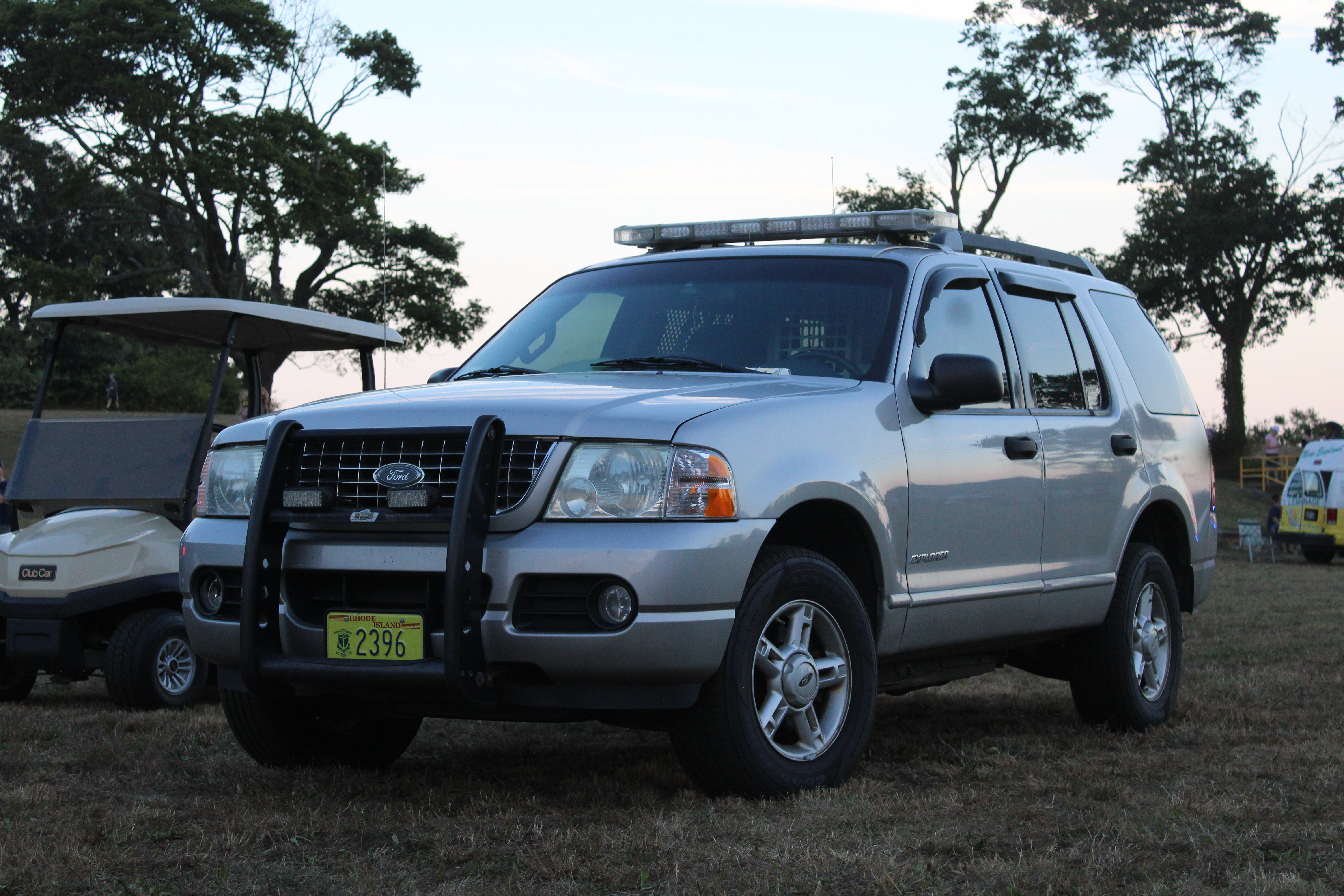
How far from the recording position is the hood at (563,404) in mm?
4605

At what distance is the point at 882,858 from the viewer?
4160 mm

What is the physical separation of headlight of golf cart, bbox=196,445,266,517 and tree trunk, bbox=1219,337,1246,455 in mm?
44887

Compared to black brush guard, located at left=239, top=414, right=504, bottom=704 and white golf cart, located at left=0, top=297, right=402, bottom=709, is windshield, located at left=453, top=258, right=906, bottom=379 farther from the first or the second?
white golf cart, located at left=0, top=297, right=402, bottom=709

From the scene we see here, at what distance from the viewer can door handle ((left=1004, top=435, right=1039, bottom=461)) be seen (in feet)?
19.8

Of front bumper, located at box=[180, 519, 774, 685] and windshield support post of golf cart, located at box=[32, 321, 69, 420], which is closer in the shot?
front bumper, located at box=[180, 519, 774, 685]

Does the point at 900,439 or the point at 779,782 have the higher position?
the point at 900,439

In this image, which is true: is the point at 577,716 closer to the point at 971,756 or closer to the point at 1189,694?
the point at 971,756

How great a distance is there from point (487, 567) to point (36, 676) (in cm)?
594

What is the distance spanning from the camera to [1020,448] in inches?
241

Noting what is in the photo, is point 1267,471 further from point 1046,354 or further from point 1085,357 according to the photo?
point 1046,354

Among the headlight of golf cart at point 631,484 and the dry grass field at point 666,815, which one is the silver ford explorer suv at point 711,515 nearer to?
the headlight of golf cart at point 631,484

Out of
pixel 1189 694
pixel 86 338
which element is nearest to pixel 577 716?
pixel 1189 694

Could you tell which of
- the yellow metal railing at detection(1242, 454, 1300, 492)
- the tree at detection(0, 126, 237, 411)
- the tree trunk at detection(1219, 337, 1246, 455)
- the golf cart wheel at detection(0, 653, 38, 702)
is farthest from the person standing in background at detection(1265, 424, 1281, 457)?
the golf cart wheel at detection(0, 653, 38, 702)

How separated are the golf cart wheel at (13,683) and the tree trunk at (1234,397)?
42.7 metres
